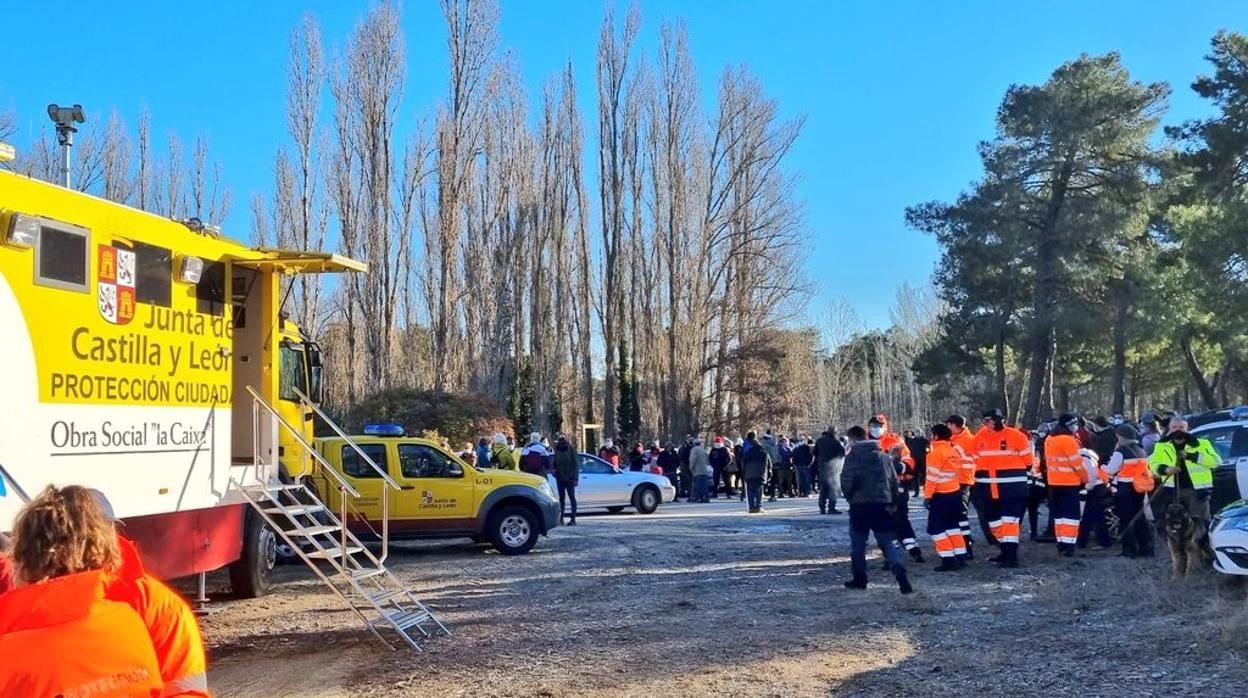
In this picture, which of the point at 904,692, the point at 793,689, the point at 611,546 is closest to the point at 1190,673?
the point at 904,692

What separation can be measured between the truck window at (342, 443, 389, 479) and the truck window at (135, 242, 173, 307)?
19.8 ft

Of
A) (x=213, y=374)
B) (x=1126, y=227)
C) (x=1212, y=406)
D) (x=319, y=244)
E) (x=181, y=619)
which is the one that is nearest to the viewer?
(x=181, y=619)

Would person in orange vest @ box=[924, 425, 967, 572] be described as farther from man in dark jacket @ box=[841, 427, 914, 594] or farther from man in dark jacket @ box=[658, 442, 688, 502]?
man in dark jacket @ box=[658, 442, 688, 502]

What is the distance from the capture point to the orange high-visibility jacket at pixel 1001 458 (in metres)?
12.3

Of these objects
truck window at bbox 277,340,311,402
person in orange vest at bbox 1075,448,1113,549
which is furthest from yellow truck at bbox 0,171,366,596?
person in orange vest at bbox 1075,448,1113,549

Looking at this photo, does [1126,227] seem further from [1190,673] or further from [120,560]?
[120,560]

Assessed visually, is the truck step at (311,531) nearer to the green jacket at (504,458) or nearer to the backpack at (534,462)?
the green jacket at (504,458)

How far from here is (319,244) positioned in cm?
3716

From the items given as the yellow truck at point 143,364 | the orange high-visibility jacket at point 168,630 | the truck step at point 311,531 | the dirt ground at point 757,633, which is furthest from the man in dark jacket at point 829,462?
the orange high-visibility jacket at point 168,630

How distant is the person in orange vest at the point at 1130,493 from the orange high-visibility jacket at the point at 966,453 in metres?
1.51

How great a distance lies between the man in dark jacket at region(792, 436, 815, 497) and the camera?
87.2 ft

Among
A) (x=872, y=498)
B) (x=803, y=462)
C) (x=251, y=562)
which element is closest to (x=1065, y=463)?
(x=872, y=498)

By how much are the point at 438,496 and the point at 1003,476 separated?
7.01 meters

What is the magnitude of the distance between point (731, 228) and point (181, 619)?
3911 cm
